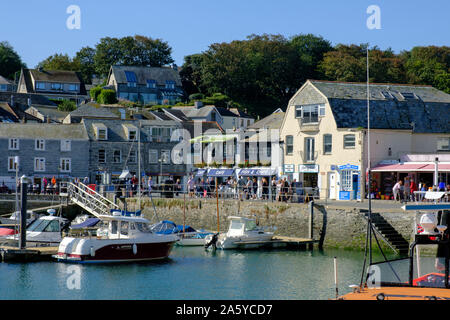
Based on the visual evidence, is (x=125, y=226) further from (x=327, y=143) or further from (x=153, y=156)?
(x=153, y=156)

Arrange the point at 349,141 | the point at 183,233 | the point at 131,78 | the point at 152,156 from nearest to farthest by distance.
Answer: the point at 183,233 → the point at 349,141 → the point at 152,156 → the point at 131,78

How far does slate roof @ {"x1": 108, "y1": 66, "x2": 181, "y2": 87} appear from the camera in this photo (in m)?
120

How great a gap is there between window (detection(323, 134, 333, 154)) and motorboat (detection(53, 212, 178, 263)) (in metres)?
19.1

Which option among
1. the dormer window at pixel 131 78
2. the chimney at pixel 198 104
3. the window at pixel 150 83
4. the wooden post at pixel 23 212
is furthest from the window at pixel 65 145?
the window at pixel 150 83

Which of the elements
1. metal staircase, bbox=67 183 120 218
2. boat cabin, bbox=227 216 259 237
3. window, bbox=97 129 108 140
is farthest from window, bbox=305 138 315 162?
window, bbox=97 129 108 140

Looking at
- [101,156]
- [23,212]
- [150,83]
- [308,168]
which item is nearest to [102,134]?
[101,156]

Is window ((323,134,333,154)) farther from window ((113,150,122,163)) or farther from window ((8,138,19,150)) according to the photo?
window ((8,138,19,150))

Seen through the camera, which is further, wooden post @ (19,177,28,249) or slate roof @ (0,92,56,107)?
slate roof @ (0,92,56,107)

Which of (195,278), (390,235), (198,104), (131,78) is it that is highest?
(131,78)

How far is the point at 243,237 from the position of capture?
133ft

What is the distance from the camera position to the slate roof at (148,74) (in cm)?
11994

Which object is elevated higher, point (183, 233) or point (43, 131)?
point (43, 131)

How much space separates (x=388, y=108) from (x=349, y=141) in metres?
4.22
